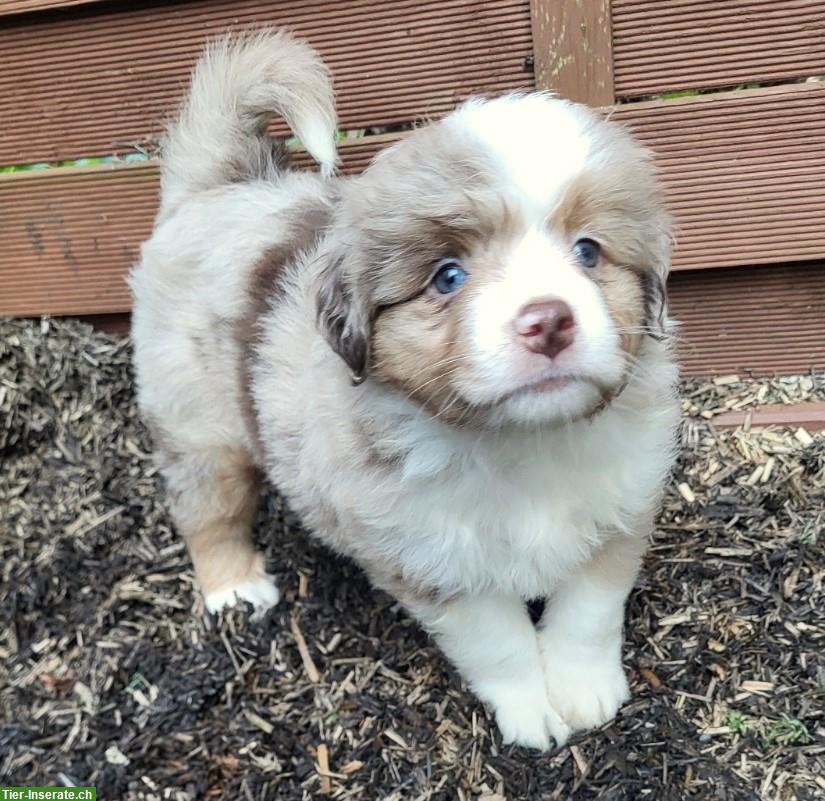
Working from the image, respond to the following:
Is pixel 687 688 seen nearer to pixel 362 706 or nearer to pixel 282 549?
pixel 362 706

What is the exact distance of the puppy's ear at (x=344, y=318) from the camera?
1.86 metres

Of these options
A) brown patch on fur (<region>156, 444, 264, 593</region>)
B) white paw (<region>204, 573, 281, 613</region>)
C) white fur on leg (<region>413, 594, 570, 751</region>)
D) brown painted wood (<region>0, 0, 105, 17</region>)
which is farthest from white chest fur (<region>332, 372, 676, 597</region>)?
brown painted wood (<region>0, 0, 105, 17</region>)

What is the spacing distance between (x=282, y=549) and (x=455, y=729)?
986mm

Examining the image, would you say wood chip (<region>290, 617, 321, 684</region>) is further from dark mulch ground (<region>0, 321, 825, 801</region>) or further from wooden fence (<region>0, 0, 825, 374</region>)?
wooden fence (<region>0, 0, 825, 374</region>)

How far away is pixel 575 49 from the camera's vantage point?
291 cm

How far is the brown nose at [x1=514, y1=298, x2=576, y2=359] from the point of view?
5.24 feet

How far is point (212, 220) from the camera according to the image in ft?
8.82

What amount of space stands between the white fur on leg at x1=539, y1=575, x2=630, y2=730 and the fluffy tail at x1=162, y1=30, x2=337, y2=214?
4.60 feet

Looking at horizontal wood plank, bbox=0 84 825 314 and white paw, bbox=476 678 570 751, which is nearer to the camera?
white paw, bbox=476 678 570 751

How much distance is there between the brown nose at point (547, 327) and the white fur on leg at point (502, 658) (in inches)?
36.1

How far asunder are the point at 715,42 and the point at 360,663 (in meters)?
2.28

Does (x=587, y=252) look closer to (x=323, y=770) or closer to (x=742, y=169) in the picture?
(x=742, y=169)

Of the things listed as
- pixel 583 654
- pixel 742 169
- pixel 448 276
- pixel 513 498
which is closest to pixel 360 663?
pixel 583 654

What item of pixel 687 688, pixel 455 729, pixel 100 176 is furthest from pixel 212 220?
pixel 687 688
